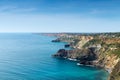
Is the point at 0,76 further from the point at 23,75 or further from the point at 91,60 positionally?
the point at 91,60

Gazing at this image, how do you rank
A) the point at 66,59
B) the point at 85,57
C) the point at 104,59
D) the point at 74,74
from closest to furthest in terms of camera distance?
the point at 74,74 < the point at 104,59 < the point at 85,57 < the point at 66,59

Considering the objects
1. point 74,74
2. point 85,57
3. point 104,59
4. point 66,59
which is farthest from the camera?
point 66,59

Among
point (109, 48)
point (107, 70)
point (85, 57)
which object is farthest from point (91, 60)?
point (107, 70)

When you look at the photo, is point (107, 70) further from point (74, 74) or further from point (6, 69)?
point (6, 69)

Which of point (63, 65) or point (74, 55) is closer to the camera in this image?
point (63, 65)

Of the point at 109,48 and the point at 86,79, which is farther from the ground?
the point at 109,48

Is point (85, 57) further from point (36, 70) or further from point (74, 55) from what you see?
point (36, 70)

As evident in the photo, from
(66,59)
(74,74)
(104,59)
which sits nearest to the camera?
(74,74)

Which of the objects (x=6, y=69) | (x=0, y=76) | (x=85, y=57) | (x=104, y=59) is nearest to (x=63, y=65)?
(x=85, y=57)

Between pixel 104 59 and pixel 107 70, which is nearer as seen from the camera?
pixel 107 70
